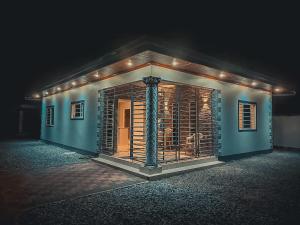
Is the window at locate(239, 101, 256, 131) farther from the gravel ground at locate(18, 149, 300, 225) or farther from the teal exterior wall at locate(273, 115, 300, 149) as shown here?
the gravel ground at locate(18, 149, 300, 225)

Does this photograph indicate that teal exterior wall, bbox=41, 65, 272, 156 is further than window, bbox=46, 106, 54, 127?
No

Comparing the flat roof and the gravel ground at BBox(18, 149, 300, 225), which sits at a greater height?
the flat roof

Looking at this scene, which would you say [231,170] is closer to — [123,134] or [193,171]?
[193,171]

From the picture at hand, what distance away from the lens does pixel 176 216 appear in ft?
11.5

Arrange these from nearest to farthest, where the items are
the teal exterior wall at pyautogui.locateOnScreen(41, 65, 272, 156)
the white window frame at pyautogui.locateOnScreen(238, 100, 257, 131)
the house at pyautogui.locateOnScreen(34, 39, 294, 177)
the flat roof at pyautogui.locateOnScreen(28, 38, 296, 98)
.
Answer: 1. the flat roof at pyautogui.locateOnScreen(28, 38, 296, 98)
2. the house at pyautogui.locateOnScreen(34, 39, 294, 177)
3. the teal exterior wall at pyautogui.locateOnScreen(41, 65, 272, 156)
4. the white window frame at pyautogui.locateOnScreen(238, 100, 257, 131)

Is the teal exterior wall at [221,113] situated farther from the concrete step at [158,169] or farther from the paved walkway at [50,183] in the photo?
the paved walkway at [50,183]

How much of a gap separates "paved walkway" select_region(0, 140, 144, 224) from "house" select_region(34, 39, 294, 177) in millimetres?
1059

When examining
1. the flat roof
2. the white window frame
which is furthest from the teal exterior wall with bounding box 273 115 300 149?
the flat roof

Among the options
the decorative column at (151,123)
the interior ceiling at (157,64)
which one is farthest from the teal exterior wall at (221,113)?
the decorative column at (151,123)

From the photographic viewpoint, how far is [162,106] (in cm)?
786

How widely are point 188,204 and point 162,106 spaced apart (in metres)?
4.35

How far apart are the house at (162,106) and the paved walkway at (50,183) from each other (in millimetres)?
1059

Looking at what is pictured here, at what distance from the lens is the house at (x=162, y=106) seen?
6.31 metres

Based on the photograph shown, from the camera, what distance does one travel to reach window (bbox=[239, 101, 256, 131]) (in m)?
10.2
